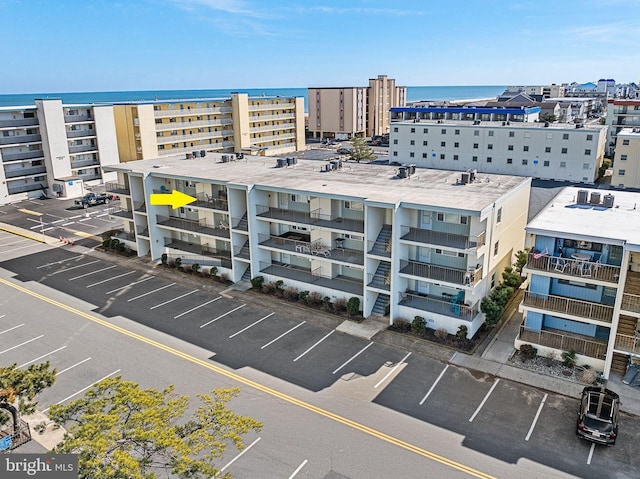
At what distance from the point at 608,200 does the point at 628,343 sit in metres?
8.80

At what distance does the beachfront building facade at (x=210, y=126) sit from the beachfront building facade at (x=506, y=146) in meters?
23.4

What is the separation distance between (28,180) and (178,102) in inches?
948

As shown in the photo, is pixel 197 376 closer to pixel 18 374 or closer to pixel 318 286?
pixel 18 374

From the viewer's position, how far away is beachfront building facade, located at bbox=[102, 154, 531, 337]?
29.1 metres

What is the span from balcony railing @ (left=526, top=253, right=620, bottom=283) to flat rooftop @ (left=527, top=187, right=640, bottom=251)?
1.45 metres

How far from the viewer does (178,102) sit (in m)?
77.6

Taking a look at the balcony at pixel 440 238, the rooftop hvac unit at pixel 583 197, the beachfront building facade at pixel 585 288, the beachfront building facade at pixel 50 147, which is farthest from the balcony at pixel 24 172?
the rooftop hvac unit at pixel 583 197

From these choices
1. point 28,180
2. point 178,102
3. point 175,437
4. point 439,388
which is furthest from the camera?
point 178,102

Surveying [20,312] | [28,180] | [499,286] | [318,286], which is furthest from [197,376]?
[28,180]

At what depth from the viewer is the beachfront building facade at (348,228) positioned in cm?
2906

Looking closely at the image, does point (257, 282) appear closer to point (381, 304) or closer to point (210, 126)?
point (381, 304)

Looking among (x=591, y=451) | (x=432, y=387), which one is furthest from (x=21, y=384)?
(x=591, y=451)

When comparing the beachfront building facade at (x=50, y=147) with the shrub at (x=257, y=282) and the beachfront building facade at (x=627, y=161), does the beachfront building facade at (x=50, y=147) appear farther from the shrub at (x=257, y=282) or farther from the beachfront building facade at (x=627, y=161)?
the beachfront building facade at (x=627, y=161)

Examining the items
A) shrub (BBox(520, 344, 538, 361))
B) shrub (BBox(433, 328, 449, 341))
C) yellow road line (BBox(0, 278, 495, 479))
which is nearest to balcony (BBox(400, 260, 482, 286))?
shrub (BBox(433, 328, 449, 341))
